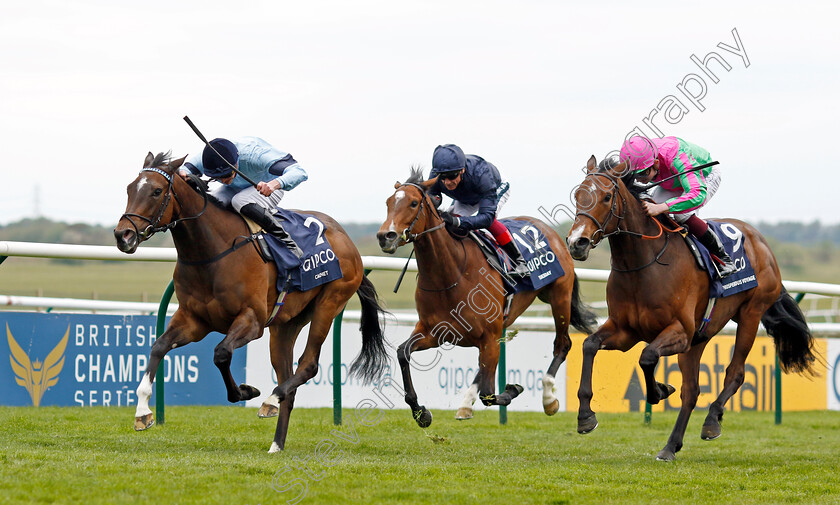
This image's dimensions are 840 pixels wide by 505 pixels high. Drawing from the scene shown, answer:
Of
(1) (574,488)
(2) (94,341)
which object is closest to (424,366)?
(2) (94,341)

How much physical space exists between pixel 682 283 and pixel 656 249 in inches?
11.7

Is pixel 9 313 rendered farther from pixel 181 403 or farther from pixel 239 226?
pixel 239 226

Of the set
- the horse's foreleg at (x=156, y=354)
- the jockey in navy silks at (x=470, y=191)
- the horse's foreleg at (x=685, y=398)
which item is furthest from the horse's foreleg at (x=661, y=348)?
the horse's foreleg at (x=156, y=354)

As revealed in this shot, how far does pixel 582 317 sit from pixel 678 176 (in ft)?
6.10

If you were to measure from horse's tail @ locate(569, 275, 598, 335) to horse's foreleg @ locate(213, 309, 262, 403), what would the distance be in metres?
3.17

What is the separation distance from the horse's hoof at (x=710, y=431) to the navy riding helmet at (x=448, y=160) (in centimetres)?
260

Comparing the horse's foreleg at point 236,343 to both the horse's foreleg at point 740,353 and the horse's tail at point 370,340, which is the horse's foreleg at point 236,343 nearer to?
the horse's tail at point 370,340

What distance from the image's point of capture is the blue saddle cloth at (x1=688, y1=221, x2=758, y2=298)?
23.9 feet

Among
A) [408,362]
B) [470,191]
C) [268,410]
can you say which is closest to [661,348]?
[408,362]

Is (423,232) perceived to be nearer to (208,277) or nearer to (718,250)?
(208,277)

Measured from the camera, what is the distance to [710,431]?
7.26m

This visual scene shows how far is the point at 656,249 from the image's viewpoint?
688 cm

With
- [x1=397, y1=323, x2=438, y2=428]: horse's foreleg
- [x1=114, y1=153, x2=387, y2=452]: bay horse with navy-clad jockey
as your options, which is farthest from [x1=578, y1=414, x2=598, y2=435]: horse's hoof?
[x1=114, y1=153, x2=387, y2=452]: bay horse with navy-clad jockey

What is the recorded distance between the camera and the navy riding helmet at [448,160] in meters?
7.02
